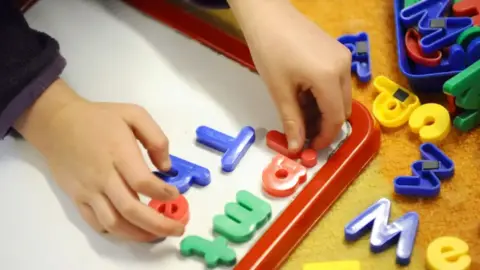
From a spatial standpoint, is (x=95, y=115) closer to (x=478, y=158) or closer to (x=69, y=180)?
(x=69, y=180)

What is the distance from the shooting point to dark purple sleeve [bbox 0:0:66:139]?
1.92 ft

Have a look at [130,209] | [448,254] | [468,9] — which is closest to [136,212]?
[130,209]

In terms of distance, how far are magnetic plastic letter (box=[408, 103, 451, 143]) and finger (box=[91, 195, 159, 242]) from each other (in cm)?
24

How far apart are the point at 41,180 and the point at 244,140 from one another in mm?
178

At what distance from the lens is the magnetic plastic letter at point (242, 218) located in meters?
0.54

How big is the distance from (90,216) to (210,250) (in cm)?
10

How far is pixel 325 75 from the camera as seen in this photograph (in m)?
0.54

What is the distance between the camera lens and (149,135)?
532mm

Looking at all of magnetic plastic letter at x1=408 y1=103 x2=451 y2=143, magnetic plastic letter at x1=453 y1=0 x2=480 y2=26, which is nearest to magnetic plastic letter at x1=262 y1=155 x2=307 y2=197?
magnetic plastic letter at x1=408 y1=103 x2=451 y2=143

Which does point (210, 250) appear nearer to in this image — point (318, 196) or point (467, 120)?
point (318, 196)

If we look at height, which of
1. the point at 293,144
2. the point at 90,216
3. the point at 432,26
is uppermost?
the point at 432,26

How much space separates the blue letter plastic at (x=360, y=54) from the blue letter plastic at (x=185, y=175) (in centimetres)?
18

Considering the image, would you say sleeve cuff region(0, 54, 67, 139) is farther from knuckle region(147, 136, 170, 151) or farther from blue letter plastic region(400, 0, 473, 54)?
blue letter plastic region(400, 0, 473, 54)

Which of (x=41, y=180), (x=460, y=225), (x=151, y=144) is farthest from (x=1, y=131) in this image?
(x=460, y=225)
